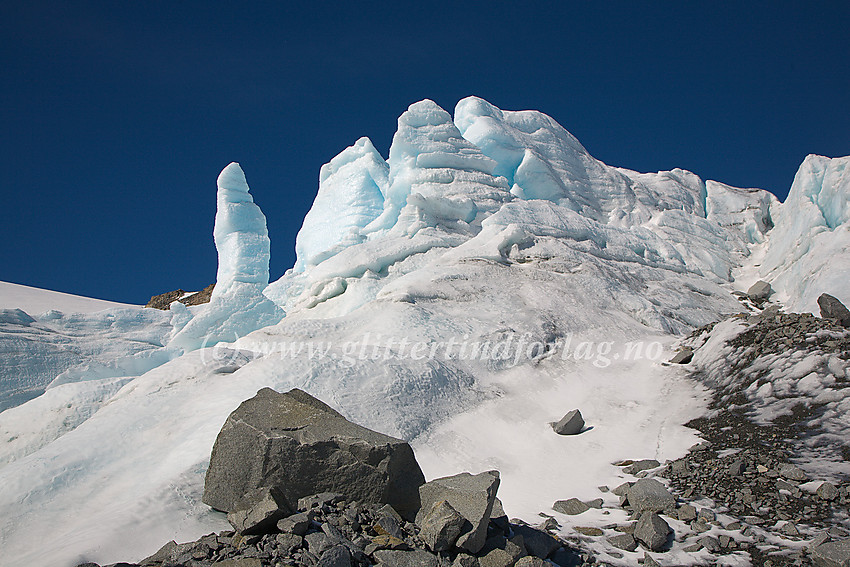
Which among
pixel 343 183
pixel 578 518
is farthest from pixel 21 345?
pixel 343 183

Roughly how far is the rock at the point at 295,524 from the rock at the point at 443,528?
1035 mm

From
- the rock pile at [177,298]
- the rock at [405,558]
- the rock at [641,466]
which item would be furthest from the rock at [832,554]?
the rock pile at [177,298]

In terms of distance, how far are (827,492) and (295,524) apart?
20.0 feet

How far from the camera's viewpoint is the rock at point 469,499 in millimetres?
5117

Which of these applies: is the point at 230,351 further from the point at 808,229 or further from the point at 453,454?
the point at 808,229

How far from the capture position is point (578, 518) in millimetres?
7355

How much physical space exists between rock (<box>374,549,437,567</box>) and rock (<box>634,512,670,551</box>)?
2.68 metres

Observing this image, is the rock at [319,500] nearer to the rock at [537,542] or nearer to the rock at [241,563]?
the rock at [241,563]

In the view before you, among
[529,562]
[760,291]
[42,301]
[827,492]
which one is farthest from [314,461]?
[42,301]

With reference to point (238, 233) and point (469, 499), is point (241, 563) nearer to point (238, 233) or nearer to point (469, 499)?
point (469, 499)

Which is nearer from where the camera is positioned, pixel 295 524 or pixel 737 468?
pixel 295 524

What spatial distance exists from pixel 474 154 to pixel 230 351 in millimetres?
18538

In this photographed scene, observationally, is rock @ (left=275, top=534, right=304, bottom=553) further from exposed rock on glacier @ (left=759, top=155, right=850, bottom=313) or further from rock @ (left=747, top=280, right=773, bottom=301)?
rock @ (left=747, top=280, right=773, bottom=301)

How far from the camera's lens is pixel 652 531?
20.6 ft
